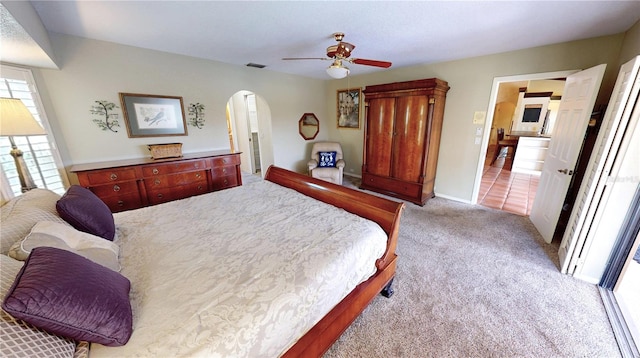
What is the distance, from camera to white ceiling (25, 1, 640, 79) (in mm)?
1809

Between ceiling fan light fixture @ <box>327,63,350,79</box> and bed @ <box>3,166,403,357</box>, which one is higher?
ceiling fan light fixture @ <box>327,63,350,79</box>

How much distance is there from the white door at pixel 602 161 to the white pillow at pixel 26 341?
3395 mm

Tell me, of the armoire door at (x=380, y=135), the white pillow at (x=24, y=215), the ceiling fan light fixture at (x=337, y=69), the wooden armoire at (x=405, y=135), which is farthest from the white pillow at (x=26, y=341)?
the armoire door at (x=380, y=135)

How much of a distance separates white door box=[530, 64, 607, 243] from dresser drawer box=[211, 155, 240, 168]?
423 cm

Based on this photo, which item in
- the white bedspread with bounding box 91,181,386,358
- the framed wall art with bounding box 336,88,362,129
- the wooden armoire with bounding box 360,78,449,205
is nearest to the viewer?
the white bedspread with bounding box 91,181,386,358

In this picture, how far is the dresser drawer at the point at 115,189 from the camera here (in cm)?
253

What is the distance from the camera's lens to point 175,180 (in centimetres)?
305

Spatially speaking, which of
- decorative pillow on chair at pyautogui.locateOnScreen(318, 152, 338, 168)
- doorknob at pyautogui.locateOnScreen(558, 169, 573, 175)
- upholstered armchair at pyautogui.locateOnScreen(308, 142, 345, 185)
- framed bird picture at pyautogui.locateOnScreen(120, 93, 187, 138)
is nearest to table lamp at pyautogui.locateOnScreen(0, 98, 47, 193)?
framed bird picture at pyautogui.locateOnScreen(120, 93, 187, 138)

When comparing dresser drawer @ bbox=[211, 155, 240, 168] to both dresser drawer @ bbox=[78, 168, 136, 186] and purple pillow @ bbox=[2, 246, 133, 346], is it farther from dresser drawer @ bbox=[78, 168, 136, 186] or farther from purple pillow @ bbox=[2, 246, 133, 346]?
purple pillow @ bbox=[2, 246, 133, 346]

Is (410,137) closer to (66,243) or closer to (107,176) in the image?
(66,243)

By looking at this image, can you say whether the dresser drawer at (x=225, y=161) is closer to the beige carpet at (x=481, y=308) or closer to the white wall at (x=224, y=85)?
the white wall at (x=224, y=85)

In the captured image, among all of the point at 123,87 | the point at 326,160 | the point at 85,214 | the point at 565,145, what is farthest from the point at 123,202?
the point at 565,145

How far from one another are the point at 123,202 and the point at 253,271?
259 cm

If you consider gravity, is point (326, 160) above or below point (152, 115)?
below
